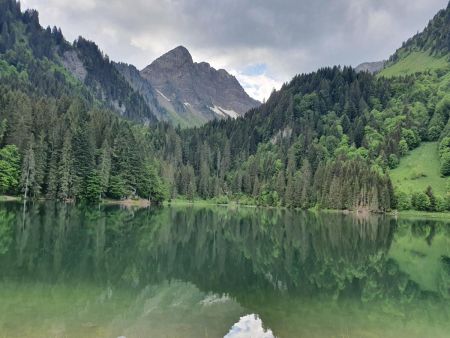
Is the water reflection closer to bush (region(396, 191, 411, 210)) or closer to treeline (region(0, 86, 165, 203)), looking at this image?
treeline (region(0, 86, 165, 203))

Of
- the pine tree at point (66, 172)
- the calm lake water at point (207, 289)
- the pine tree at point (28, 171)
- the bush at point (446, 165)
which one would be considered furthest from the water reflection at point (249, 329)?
the bush at point (446, 165)

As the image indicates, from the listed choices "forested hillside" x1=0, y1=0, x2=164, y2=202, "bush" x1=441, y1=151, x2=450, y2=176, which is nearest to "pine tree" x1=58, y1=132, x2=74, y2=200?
"forested hillside" x1=0, y1=0, x2=164, y2=202

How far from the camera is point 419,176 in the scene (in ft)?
603

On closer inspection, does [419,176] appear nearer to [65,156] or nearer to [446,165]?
[446,165]

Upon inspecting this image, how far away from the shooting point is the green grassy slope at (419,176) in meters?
172

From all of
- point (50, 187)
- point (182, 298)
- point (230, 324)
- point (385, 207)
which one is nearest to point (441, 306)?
point (230, 324)

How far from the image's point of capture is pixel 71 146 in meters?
120

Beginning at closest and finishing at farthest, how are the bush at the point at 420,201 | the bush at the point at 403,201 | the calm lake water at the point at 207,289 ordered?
1. the calm lake water at the point at 207,289
2. the bush at the point at 420,201
3. the bush at the point at 403,201

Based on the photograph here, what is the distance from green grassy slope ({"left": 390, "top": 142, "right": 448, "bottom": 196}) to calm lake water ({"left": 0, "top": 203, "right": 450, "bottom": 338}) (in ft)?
452

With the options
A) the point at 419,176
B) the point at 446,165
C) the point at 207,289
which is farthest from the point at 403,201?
the point at 207,289

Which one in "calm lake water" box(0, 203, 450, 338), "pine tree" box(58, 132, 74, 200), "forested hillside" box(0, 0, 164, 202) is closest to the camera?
"calm lake water" box(0, 203, 450, 338)

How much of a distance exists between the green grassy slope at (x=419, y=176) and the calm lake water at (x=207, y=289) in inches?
5426

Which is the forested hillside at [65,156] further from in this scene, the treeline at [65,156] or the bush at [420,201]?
the bush at [420,201]

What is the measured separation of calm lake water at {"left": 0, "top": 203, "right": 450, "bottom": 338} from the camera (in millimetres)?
18406
